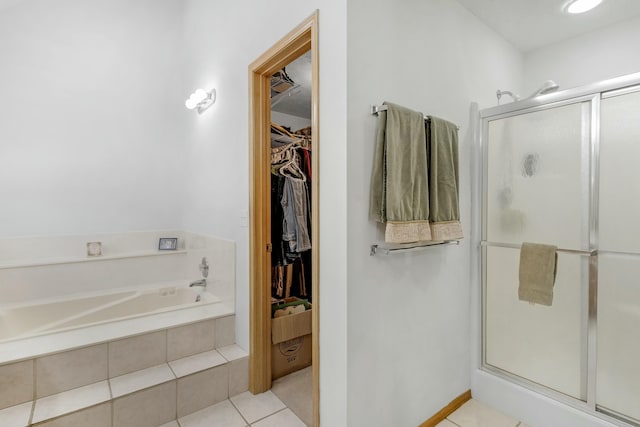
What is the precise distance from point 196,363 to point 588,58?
12.0ft

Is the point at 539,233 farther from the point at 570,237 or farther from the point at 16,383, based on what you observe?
the point at 16,383

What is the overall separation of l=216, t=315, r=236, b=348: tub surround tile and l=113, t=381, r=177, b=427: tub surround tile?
1.45ft

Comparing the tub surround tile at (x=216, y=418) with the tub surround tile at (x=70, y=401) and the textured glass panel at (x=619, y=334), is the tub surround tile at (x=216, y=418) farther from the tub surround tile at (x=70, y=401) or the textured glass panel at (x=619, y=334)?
the textured glass panel at (x=619, y=334)

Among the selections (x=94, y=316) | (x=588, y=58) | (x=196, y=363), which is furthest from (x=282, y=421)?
(x=588, y=58)

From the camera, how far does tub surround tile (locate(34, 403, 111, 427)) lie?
5.05ft

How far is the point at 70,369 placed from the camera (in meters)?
1.73

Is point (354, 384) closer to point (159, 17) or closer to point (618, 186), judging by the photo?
point (618, 186)

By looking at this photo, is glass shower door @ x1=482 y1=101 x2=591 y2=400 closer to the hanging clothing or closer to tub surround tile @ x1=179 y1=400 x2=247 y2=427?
the hanging clothing

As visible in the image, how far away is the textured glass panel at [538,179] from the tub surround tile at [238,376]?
184cm

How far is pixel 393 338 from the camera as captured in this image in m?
1.57

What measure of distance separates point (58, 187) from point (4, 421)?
1860 millimetres

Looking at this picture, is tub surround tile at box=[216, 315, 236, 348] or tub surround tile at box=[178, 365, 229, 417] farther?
tub surround tile at box=[216, 315, 236, 348]

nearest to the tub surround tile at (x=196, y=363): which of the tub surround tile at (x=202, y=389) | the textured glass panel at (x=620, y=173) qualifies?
the tub surround tile at (x=202, y=389)

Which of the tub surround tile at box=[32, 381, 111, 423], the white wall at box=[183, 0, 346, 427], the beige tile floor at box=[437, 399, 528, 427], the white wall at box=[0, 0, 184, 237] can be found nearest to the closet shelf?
the white wall at box=[183, 0, 346, 427]
